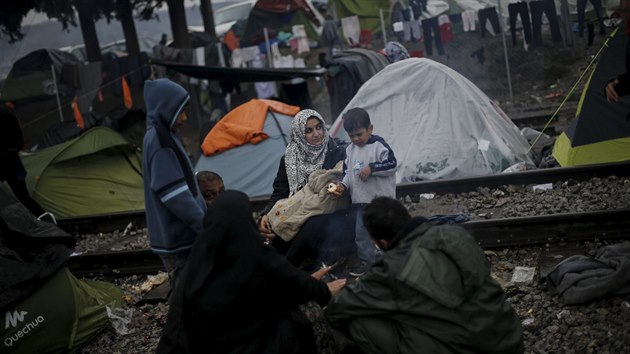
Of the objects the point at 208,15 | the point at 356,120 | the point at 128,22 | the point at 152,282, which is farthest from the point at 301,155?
the point at 208,15

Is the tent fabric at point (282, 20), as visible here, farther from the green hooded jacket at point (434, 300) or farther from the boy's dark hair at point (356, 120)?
the green hooded jacket at point (434, 300)

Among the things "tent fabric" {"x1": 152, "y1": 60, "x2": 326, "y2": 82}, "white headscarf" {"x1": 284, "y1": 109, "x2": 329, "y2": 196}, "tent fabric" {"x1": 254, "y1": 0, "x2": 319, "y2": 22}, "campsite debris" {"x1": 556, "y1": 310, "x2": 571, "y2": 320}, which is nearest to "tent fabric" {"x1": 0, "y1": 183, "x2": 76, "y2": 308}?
"white headscarf" {"x1": 284, "y1": 109, "x2": 329, "y2": 196}

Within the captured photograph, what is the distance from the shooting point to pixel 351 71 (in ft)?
37.1

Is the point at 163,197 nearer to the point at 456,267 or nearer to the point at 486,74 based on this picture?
the point at 456,267

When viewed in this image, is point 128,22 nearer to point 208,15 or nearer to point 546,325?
point 208,15

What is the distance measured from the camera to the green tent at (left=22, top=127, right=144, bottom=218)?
379 inches

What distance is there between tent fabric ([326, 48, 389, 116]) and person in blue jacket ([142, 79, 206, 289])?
7013 millimetres

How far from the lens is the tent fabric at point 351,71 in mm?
11320

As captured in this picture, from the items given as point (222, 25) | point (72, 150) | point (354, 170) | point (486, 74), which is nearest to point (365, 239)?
point (354, 170)

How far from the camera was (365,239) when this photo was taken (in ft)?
18.1

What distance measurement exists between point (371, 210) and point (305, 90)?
30.4ft

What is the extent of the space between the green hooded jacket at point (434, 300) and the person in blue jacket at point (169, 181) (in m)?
1.47

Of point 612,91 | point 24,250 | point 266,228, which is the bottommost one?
point 266,228

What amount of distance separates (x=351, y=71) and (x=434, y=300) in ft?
27.6
